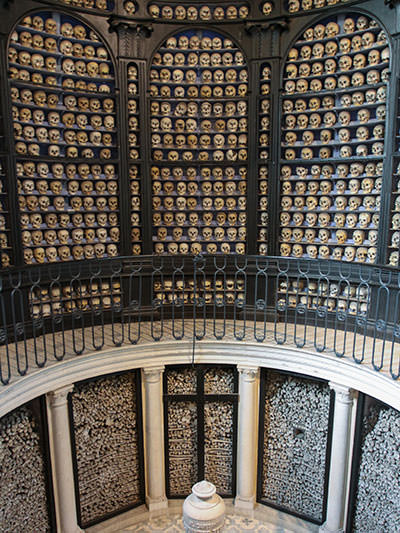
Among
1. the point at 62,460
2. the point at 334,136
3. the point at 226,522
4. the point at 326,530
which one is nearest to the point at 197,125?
the point at 334,136

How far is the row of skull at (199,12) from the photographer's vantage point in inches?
198

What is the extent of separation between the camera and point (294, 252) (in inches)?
207

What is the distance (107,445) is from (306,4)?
16.3 ft

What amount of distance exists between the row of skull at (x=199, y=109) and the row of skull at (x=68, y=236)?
1.47 m

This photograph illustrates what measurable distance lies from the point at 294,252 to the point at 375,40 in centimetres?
231

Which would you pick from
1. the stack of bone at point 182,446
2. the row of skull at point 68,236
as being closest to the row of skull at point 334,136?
the row of skull at point 68,236

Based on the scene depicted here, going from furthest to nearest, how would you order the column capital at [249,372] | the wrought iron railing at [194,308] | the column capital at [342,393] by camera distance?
the column capital at [249,372]
the wrought iron railing at [194,308]
the column capital at [342,393]

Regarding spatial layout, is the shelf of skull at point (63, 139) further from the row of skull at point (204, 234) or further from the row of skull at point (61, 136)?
the row of skull at point (204, 234)

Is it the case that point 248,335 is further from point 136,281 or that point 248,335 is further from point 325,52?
point 325,52

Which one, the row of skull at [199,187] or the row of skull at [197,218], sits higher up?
the row of skull at [199,187]

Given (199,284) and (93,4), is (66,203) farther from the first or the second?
(93,4)

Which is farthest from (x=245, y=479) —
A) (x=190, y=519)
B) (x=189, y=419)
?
(x=190, y=519)

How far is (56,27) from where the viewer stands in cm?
468

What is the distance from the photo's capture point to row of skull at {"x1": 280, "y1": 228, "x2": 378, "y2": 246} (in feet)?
16.0
